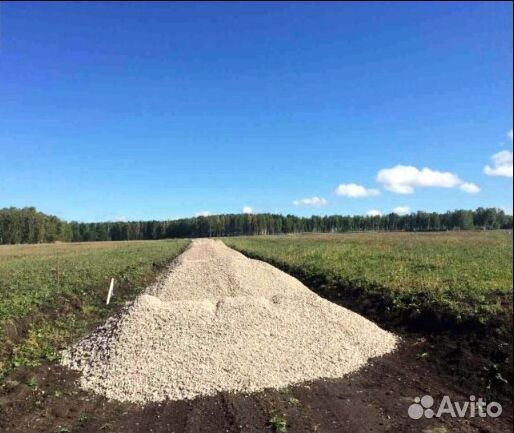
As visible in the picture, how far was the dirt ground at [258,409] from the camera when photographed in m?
7.74

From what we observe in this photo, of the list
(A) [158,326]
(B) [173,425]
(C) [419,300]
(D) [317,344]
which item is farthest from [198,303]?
(C) [419,300]

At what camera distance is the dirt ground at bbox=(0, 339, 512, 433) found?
25.4 feet

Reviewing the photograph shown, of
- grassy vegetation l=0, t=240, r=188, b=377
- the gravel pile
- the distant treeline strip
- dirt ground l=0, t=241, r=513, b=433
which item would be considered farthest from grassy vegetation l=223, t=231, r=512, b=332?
the distant treeline strip

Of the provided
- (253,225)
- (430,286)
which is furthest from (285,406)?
(253,225)

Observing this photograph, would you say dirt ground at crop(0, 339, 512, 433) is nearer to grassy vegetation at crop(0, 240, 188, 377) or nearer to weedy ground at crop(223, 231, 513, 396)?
weedy ground at crop(223, 231, 513, 396)

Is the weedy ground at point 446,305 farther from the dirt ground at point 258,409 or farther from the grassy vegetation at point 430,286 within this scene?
the dirt ground at point 258,409

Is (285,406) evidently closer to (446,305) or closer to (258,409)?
(258,409)

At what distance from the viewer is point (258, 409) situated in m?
8.34

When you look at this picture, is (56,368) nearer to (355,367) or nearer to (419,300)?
(355,367)

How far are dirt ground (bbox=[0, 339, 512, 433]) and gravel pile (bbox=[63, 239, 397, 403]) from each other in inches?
18.9

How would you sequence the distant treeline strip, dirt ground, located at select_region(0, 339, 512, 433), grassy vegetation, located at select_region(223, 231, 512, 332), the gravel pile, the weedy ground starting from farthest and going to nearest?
the distant treeline strip
grassy vegetation, located at select_region(223, 231, 512, 332)
the weedy ground
the gravel pile
dirt ground, located at select_region(0, 339, 512, 433)

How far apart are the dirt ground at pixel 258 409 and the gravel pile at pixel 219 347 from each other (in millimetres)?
480

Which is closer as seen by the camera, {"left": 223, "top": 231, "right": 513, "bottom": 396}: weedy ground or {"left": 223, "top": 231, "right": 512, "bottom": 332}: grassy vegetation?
{"left": 223, "top": 231, "right": 513, "bottom": 396}: weedy ground

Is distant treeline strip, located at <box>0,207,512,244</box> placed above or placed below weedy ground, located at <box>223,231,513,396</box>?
above
